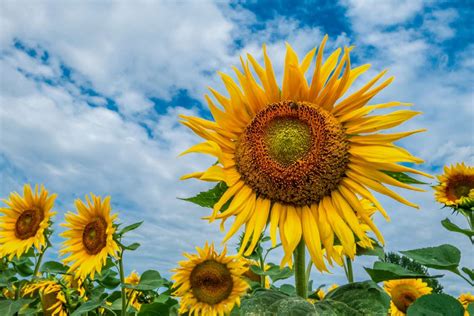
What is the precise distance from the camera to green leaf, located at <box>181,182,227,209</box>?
2.38 m

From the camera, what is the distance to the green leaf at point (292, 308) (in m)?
1.83

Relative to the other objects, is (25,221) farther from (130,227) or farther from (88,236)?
(130,227)

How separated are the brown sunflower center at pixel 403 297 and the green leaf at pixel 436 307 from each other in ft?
7.94

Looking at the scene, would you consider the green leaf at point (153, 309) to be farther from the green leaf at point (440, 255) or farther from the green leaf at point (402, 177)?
the green leaf at point (402, 177)

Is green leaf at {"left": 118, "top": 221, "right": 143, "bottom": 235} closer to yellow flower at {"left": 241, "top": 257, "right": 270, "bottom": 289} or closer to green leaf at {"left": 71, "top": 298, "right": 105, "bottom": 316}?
green leaf at {"left": 71, "top": 298, "right": 105, "bottom": 316}

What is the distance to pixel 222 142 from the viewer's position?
254 centimetres

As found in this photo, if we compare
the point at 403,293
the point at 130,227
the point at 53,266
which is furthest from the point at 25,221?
the point at 403,293

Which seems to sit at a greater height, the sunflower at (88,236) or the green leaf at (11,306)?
the sunflower at (88,236)

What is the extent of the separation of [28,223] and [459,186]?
5.32 meters

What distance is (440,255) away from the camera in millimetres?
2963

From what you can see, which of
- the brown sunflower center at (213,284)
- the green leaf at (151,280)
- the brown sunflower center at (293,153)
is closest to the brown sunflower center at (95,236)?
the green leaf at (151,280)

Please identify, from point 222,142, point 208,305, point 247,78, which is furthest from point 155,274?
point 247,78

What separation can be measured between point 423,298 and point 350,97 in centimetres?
122

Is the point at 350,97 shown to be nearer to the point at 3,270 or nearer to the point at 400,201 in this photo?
the point at 400,201
